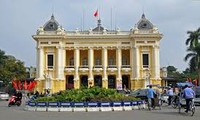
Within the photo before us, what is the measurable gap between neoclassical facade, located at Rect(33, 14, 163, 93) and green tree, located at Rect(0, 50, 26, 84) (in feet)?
36.0

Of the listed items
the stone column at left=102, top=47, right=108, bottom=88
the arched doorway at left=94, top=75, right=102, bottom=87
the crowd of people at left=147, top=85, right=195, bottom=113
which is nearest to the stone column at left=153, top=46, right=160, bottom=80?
the stone column at left=102, top=47, right=108, bottom=88

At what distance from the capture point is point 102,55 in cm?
7031

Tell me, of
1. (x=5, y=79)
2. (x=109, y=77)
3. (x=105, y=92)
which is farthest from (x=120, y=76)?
(x=105, y=92)

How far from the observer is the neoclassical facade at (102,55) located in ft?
224

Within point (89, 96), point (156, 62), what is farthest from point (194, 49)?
point (89, 96)

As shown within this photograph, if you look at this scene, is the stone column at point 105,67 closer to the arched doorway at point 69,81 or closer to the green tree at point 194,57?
the arched doorway at point 69,81

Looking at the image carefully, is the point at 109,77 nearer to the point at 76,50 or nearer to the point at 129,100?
the point at 76,50

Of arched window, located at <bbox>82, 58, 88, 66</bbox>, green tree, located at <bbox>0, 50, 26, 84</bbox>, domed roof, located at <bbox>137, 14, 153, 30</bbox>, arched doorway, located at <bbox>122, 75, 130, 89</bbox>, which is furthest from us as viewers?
green tree, located at <bbox>0, 50, 26, 84</bbox>

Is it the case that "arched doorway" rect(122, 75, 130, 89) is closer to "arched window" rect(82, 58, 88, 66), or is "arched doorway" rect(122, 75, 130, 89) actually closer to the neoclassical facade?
the neoclassical facade

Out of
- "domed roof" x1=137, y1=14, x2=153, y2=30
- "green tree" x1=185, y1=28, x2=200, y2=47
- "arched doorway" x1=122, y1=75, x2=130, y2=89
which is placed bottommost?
"arched doorway" x1=122, y1=75, x2=130, y2=89

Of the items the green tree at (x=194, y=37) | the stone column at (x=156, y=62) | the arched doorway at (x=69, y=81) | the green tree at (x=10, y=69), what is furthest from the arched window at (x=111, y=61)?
the green tree at (x=10, y=69)

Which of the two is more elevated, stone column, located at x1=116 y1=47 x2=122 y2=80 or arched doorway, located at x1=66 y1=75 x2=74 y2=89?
stone column, located at x1=116 y1=47 x2=122 y2=80

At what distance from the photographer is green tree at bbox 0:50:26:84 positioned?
76.9 meters

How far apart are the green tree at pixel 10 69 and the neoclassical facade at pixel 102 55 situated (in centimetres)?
1096
